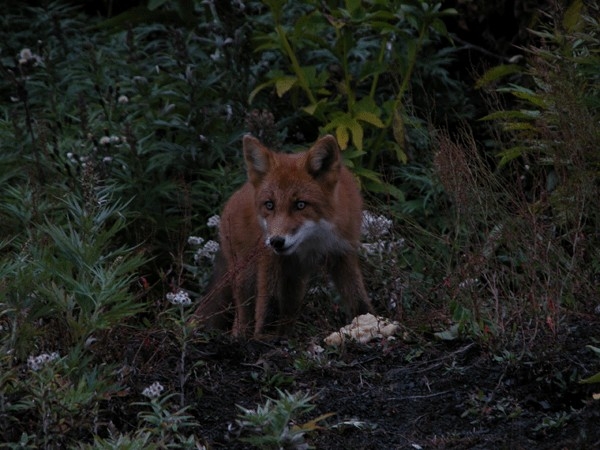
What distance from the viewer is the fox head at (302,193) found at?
6.37m

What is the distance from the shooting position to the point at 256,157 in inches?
259

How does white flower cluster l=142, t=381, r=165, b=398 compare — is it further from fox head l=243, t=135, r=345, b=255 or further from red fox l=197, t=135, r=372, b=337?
fox head l=243, t=135, r=345, b=255

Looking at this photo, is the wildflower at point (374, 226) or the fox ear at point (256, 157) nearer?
the wildflower at point (374, 226)

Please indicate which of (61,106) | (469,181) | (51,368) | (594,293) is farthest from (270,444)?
(61,106)

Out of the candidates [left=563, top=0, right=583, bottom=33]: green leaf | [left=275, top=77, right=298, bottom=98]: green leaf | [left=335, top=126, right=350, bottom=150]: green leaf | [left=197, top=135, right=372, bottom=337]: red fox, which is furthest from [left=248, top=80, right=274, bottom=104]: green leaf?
[left=563, top=0, right=583, bottom=33]: green leaf

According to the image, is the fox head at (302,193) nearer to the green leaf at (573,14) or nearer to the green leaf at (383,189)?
the green leaf at (383,189)

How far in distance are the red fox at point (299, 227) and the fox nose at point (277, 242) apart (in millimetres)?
78

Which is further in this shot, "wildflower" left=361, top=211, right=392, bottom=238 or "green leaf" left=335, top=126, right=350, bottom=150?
"green leaf" left=335, top=126, right=350, bottom=150

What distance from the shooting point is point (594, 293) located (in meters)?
5.06

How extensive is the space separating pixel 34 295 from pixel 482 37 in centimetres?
594

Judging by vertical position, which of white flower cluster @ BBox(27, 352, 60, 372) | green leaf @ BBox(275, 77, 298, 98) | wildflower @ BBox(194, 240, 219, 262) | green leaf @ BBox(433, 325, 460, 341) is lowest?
wildflower @ BBox(194, 240, 219, 262)

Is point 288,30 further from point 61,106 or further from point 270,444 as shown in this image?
point 270,444

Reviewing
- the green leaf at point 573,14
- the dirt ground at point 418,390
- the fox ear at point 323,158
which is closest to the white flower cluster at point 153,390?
the dirt ground at point 418,390

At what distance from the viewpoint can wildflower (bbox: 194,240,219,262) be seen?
6930 mm
